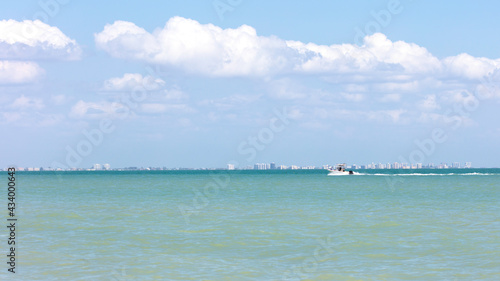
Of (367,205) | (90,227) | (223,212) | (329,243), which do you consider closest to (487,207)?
(367,205)

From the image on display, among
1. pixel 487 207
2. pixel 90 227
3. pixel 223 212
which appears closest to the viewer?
pixel 90 227

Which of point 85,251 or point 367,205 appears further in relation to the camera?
point 367,205

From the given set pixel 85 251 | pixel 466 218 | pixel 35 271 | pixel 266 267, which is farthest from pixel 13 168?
pixel 466 218

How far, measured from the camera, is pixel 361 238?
3388 cm

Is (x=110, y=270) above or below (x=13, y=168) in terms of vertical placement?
below

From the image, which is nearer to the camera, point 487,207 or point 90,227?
point 90,227

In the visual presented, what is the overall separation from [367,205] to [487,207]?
1139 centimetres

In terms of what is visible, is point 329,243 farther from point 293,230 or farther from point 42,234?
point 42,234

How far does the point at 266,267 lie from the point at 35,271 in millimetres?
9484

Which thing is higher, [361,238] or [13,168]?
[13,168]

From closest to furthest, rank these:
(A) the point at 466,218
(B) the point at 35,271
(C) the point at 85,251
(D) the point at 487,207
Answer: (B) the point at 35,271 < (C) the point at 85,251 < (A) the point at 466,218 < (D) the point at 487,207

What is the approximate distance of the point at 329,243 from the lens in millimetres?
31922

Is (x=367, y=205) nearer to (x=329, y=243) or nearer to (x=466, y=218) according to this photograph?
(x=466, y=218)

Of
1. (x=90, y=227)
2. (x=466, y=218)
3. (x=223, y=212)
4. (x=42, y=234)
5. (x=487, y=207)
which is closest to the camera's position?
(x=42, y=234)
